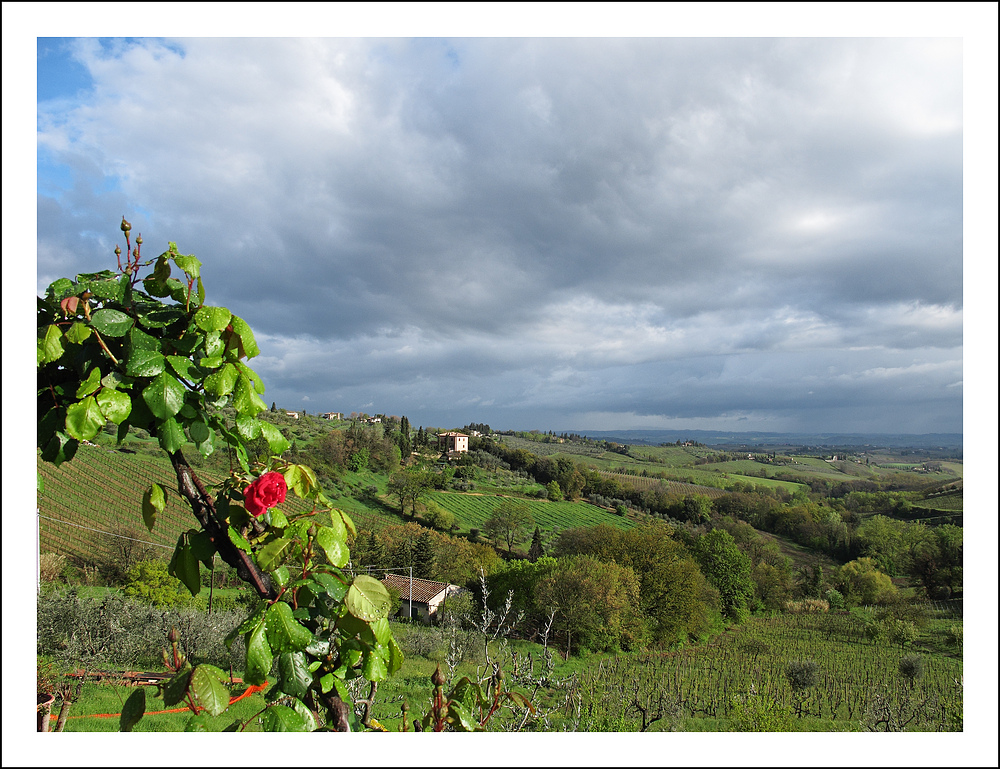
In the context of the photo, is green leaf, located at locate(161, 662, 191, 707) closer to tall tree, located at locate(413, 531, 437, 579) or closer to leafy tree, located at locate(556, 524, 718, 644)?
tall tree, located at locate(413, 531, 437, 579)

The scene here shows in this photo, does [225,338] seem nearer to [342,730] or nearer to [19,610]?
[19,610]

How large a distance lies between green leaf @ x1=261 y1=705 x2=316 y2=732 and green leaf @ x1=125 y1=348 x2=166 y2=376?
520mm

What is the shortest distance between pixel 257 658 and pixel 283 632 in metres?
0.04

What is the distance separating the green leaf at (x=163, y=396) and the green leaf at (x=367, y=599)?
35cm

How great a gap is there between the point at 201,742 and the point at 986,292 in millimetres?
1501

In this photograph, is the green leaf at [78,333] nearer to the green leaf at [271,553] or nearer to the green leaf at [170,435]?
the green leaf at [170,435]

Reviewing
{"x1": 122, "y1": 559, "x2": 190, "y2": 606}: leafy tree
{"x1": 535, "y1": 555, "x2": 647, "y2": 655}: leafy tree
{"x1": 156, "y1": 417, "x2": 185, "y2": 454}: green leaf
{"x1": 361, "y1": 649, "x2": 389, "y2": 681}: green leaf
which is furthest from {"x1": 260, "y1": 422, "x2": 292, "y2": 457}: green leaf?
{"x1": 535, "y1": 555, "x2": 647, "y2": 655}: leafy tree

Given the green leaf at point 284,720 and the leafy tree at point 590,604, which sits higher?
the green leaf at point 284,720

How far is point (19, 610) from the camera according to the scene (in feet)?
2.45

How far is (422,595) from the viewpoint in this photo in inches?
475

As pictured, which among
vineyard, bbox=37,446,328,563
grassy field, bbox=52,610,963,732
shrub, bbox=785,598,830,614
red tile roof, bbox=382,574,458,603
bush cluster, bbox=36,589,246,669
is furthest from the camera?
shrub, bbox=785,598,830,614

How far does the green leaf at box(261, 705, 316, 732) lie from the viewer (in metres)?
0.71

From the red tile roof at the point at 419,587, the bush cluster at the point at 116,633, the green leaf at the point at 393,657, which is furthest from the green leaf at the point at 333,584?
the red tile roof at the point at 419,587

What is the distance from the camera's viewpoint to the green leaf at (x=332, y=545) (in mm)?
726
